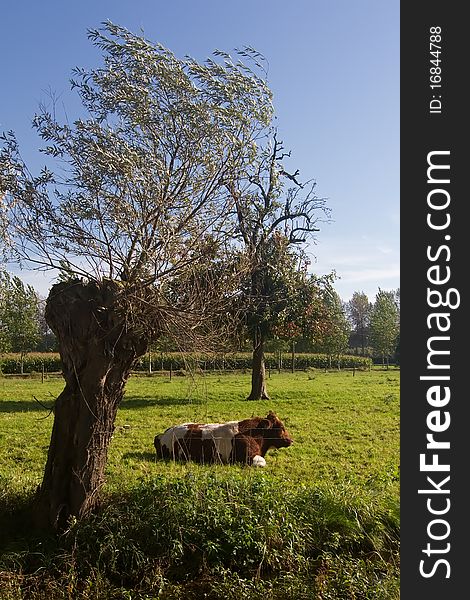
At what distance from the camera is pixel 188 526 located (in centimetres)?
580

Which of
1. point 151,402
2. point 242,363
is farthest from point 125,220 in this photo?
A: point 242,363

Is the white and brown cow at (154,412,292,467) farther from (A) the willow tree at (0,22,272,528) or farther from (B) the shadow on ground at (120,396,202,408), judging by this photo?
(B) the shadow on ground at (120,396,202,408)

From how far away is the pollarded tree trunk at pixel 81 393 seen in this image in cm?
610

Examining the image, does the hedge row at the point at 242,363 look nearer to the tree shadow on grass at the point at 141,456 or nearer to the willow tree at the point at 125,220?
the tree shadow on grass at the point at 141,456

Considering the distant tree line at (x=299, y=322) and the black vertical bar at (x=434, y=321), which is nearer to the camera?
the black vertical bar at (x=434, y=321)

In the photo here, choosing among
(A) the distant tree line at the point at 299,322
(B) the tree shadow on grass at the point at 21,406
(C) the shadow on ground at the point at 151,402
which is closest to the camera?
(A) the distant tree line at the point at 299,322

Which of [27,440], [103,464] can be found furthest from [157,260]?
[27,440]

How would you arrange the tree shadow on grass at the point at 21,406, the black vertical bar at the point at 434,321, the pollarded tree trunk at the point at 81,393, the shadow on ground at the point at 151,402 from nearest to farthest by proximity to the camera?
the black vertical bar at the point at 434,321 < the pollarded tree trunk at the point at 81,393 < the tree shadow on grass at the point at 21,406 < the shadow on ground at the point at 151,402

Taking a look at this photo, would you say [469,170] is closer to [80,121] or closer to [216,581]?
[80,121]

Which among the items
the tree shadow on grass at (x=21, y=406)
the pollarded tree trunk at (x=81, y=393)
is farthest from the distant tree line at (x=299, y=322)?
the tree shadow on grass at (x=21, y=406)

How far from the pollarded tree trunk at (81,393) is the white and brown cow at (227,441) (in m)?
3.71

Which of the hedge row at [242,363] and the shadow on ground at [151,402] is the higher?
the hedge row at [242,363]

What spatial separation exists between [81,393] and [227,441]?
4.58 meters

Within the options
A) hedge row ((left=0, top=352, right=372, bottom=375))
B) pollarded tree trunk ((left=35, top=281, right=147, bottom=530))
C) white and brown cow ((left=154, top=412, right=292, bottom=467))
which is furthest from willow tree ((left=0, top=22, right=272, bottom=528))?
hedge row ((left=0, top=352, right=372, bottom=375))
